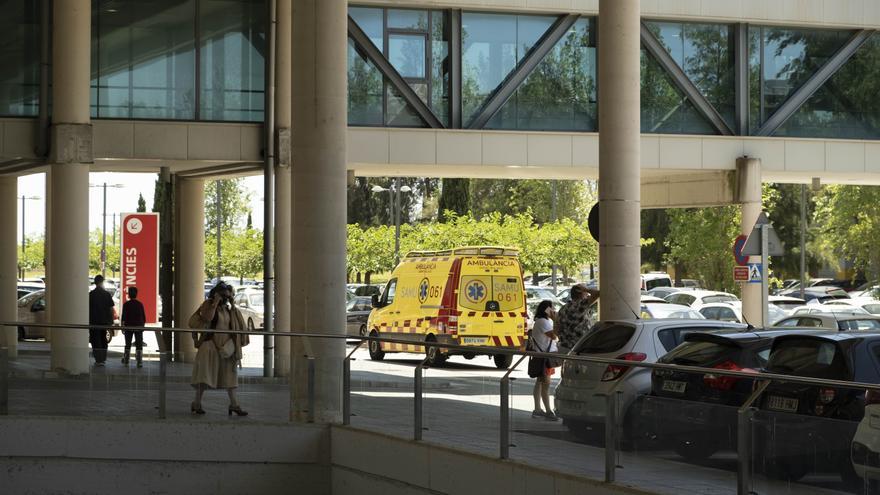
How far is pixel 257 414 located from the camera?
52.1 feet

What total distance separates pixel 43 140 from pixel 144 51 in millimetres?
2610

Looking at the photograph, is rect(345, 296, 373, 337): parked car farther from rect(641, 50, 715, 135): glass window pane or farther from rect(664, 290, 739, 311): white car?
rect(641, 50, 715, 135): glass window pane

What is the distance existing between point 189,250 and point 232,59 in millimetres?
4836

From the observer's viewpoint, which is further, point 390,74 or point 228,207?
point 228,207

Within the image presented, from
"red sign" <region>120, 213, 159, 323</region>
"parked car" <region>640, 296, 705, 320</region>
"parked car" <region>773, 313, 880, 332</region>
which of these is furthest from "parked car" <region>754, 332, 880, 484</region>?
"parked car" <region>640, 296, 705, 320</region>

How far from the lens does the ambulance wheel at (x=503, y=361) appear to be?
12289 millimetres

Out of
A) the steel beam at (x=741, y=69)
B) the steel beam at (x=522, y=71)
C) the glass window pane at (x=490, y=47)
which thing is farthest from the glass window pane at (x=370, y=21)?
the steel beam at (x=741, y=69)

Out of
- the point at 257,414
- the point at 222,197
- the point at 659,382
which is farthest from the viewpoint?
the point at 222,197

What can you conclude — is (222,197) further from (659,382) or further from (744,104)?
(659,382)

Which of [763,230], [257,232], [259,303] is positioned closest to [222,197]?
[257,232]

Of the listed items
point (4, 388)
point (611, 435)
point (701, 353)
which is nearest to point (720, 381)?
point (611, 435)

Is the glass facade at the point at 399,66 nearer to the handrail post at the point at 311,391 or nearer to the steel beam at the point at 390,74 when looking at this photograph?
the steel beam at the point at 390,74

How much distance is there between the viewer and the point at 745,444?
9062mm

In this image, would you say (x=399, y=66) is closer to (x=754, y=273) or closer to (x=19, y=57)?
(x=19, y=57)
